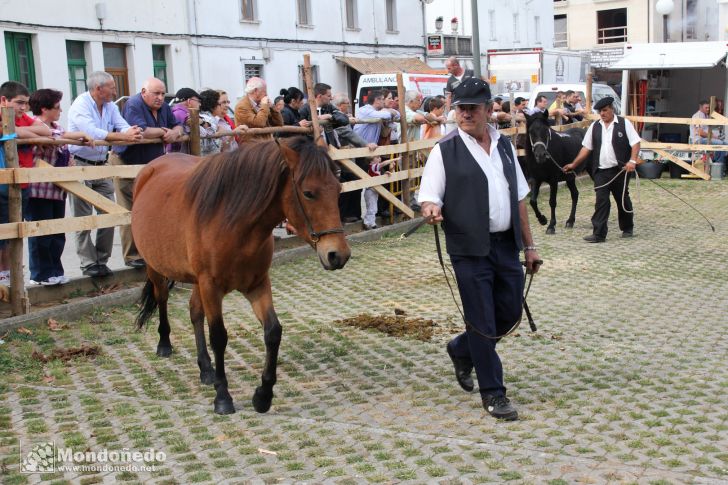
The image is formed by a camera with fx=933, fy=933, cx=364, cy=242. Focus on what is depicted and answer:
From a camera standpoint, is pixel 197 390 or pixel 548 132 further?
pixel 548 132

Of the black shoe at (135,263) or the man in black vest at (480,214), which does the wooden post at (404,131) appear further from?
the man in black vest at (480,214)

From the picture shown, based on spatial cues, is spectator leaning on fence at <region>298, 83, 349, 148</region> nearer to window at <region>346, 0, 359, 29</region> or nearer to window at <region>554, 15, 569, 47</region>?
window at <region>346, 0, 359, 29</region>

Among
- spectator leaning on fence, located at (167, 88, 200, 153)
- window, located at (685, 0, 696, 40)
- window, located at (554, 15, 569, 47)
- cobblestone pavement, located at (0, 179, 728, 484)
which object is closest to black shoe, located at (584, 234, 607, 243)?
cobblestone pavement, located at (0, 179, 728, 484)

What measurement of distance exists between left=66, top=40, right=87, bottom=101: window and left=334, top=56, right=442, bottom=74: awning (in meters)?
12.2

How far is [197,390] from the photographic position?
250 inches

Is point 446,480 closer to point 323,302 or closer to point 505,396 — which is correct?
point 505,396

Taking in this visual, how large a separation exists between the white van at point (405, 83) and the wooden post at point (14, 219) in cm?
2027

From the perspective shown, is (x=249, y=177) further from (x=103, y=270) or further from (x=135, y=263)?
(x=135, y=263)

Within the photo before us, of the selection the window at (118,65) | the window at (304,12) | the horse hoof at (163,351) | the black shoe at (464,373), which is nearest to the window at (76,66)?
the window at (118,65)

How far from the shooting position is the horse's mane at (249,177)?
218 inches

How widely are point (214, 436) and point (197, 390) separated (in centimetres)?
101

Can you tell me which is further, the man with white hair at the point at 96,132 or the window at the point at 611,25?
the window at the point at 611,25

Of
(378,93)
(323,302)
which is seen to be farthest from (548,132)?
(323,302)

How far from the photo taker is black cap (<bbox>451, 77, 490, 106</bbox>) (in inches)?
217
